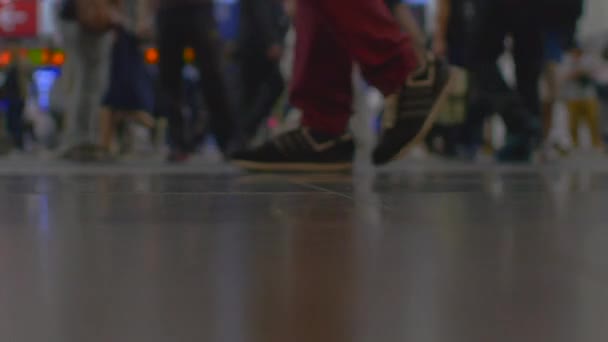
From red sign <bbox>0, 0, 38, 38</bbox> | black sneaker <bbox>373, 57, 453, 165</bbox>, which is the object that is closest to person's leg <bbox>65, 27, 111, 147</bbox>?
black sneaker <bbox>373, 57, 453, 165</bbox>

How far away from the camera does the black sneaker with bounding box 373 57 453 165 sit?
6.76ft

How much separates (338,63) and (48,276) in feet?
5.60

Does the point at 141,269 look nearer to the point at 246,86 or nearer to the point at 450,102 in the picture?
the point at 246,86

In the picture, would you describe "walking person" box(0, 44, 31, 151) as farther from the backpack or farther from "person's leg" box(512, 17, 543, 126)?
"person's leg" box(512, 17, 543, 126)

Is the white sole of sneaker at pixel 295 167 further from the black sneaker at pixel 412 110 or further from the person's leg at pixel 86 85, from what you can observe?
the person's leg at pixel 86 85

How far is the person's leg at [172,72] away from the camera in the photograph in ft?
12.3

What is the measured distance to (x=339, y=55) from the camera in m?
2.24

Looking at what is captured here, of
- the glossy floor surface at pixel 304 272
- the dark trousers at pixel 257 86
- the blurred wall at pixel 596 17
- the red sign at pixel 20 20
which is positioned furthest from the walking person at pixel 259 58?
the blurred wall at pixel 596 17

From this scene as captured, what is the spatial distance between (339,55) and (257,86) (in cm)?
236

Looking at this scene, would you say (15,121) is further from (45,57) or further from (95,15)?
(95,15)

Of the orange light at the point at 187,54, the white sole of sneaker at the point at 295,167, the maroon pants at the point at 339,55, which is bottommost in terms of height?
the white sole of sneaker at the point at 295,167

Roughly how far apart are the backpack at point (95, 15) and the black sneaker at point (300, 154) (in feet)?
6.49

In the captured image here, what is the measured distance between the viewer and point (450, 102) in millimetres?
6016

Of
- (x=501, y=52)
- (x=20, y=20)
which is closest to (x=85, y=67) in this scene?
(x=501, y=52)
